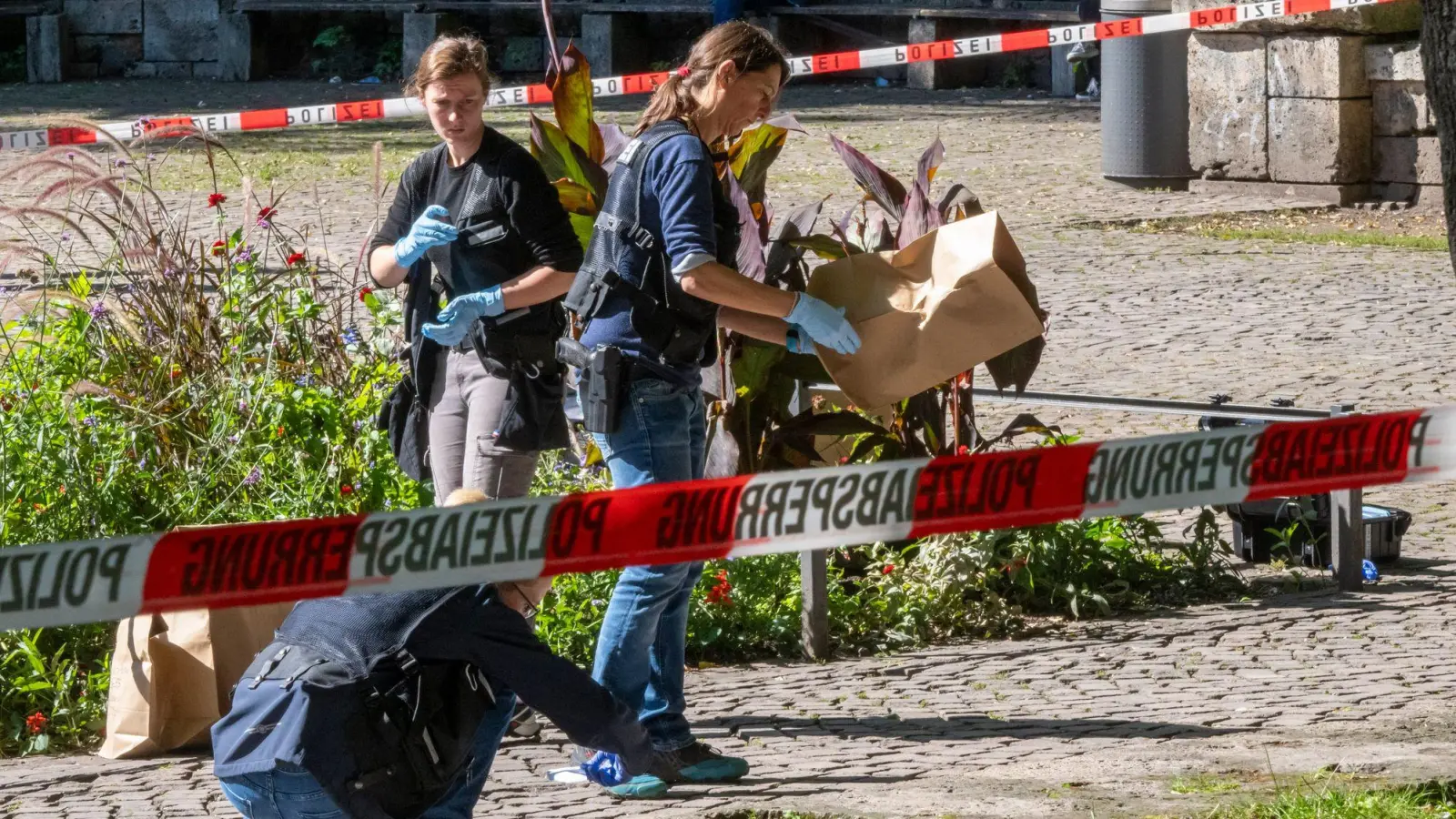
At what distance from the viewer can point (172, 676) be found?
15.3 feet

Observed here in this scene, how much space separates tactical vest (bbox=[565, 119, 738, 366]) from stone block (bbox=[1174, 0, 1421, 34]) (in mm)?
9411

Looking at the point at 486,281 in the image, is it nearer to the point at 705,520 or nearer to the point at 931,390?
the point at 705,520

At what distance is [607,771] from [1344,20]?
10.1 m

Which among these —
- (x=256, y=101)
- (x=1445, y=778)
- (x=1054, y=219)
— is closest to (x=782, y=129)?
(x=1445, y=778)

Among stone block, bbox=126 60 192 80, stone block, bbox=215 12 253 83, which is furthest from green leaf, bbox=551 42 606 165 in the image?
stone block, bbox=126 60 192 80

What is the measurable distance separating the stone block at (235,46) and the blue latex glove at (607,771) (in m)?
21.5

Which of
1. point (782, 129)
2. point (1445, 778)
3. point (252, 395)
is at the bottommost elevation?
point (1445, 778)

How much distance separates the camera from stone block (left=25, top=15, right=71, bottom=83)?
2467 centimetres

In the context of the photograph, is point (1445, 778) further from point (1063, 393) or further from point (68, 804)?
point (1063, 393)

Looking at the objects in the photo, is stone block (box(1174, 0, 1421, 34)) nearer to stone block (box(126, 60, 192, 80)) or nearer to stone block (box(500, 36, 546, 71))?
stone block (box(500, 36, 546, 71))

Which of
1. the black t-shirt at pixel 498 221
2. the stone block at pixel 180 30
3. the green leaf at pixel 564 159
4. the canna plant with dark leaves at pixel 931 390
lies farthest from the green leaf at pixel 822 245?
the stone block at pixel 180 30

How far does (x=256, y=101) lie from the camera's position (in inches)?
852

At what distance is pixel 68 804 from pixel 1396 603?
143 inches

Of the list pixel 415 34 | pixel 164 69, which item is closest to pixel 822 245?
pixel 415 34
